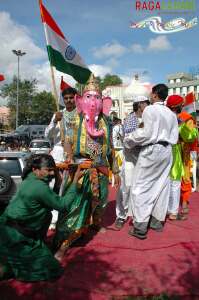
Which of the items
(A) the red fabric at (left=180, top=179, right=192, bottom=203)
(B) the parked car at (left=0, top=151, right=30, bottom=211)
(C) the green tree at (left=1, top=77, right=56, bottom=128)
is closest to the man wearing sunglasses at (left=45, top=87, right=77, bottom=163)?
(B) the parked car at (left=0, top=151, right=30, bottom=211)

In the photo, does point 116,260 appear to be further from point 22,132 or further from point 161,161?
point 22,132

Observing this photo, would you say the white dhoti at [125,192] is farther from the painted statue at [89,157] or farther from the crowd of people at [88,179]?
the painted statue at [89,157]

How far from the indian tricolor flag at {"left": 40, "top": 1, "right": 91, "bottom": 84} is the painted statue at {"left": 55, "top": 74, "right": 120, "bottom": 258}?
292mm

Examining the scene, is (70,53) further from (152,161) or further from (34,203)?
(34,203)

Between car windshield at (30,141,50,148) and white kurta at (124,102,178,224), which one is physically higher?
car windshield at (30,141,50,148)

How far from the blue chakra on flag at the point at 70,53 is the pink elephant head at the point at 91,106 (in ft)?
1.58

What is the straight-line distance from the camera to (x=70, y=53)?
4488mm

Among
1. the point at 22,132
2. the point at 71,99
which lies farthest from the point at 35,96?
the point at 71,99

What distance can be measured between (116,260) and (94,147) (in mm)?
1319

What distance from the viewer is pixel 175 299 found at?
2771mm

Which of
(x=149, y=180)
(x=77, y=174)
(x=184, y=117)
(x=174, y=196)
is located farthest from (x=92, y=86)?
(x=174, y=196)

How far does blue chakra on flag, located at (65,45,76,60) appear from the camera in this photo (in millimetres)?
4436

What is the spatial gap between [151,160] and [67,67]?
1603mm

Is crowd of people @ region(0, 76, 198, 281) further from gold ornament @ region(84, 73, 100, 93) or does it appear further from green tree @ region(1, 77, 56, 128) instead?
green tree @ region(1, 77, 56, 128)
